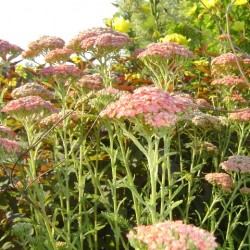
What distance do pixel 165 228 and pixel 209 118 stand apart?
1.93m

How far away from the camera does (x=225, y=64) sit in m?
3.88

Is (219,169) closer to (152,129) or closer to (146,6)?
(152,129)

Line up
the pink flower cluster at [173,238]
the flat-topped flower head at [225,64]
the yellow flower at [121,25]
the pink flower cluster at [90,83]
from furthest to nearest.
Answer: the yellow flower at [121,25] → the flat-topped flower head at [225,64] → the pink flower cluster at [90,83] → the pink flower cluster at [173,238]

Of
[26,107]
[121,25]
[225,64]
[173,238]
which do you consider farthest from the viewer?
[121,25]

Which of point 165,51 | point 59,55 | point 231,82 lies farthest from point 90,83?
point 231,82

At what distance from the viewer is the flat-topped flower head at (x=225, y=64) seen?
3.84 m

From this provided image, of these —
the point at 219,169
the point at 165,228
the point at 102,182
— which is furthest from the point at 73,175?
the point at 165,228

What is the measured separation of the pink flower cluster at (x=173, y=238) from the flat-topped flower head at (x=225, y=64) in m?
2.26

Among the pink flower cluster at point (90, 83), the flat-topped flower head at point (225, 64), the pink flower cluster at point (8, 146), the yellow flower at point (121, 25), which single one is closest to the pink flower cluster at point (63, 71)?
the pink flower cluster at point (90, 83)

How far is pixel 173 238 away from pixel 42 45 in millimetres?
2490

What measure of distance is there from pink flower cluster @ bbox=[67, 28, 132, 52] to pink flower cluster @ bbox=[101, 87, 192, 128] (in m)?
1.01

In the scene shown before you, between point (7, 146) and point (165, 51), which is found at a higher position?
point (165, 51)

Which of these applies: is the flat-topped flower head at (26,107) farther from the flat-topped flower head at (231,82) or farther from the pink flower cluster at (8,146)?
the flat-topped flower head at (231,82)

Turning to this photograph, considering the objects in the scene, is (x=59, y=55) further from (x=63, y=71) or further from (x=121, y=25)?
(x=121, y=25)
